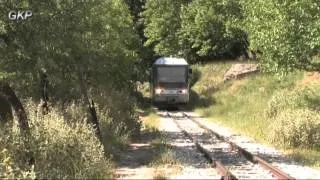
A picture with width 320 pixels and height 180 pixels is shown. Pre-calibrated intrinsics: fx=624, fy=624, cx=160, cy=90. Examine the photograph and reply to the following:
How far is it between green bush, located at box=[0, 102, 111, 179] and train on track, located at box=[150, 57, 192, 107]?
29.6 meters

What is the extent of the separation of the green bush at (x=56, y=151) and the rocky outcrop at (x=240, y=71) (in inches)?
1440

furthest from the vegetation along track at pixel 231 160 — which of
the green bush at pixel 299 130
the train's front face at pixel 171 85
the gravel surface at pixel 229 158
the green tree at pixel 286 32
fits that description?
the train's front face at pixel 171 85

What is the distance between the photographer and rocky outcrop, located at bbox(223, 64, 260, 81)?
51.3 metres

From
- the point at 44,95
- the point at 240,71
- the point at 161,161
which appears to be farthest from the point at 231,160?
the point at 240,71

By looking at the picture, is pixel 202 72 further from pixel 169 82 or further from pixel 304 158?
pixel 304 158

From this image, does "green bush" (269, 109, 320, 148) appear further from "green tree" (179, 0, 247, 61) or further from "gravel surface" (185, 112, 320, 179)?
"green tree" (179, 0, 247, 61)

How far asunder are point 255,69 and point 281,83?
9926 millimetres

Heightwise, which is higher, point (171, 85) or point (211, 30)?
point (211, 30)

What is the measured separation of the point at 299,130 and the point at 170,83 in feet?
82.3

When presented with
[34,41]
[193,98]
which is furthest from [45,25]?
[193,98]

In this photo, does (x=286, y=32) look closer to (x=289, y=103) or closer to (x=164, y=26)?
(x=289, y=103)

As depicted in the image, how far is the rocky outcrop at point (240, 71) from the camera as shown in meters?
51.3

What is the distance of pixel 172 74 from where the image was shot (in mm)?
46000

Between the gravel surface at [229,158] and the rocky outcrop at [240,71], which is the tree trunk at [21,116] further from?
the rocky outcrop at [240,71]
